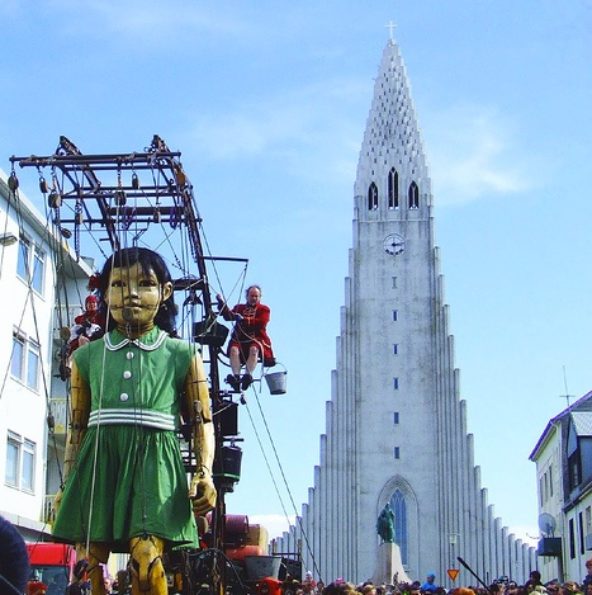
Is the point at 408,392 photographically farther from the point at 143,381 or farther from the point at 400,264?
the point at 143,381

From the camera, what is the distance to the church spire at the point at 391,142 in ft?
284

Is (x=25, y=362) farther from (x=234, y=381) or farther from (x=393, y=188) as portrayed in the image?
(x=393, y=188)

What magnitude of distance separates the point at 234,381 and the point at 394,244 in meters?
70.5

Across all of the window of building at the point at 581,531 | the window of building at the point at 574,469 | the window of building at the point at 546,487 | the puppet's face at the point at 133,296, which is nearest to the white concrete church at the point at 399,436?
the window of building at the point at 546,487

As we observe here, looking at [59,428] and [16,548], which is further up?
[59,428]

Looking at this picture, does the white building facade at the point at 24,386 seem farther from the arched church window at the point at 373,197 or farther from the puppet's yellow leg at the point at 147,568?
the arched church window at the point at 373,197

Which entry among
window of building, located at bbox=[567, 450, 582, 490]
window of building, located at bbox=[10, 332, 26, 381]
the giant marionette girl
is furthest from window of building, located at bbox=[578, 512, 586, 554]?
→ the giant marionette girl

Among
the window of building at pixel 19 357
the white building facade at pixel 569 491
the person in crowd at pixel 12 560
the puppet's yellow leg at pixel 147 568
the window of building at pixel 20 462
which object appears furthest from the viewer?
the white building facade at pixel 569 491

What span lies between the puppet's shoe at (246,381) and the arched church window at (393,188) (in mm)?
72915

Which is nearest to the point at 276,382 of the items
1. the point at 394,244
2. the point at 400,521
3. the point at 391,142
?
the point at 400,521

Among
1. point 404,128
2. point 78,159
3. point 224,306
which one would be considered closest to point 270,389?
point 224,306

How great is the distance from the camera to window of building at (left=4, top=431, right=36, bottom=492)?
30672mm

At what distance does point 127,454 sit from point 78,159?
5.74 metres

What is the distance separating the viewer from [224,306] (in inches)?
536
